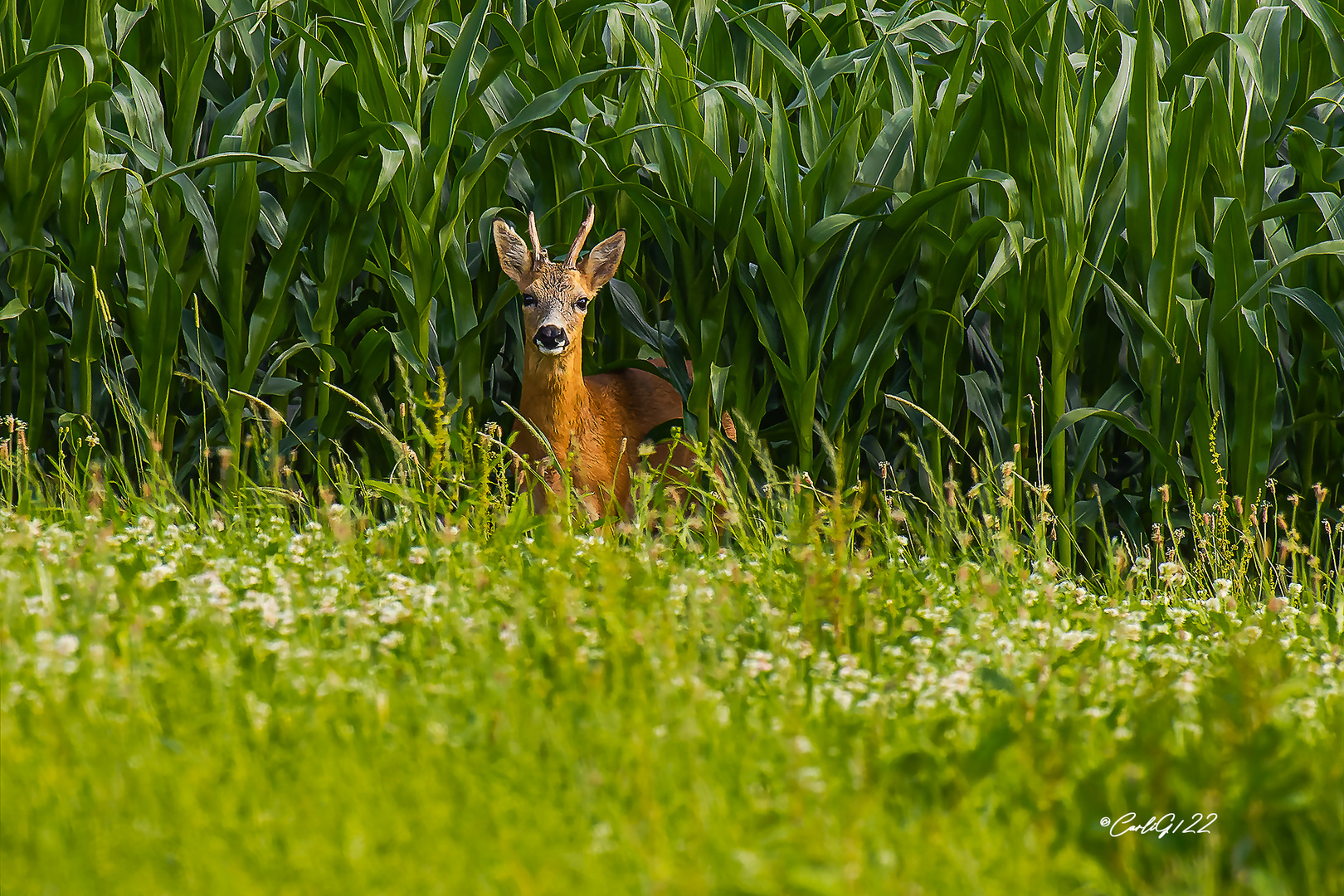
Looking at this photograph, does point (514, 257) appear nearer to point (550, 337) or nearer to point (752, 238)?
point (550, 337)

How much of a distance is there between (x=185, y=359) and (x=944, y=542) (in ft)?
9.08

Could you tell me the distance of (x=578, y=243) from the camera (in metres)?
4.22

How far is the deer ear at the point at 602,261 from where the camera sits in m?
4.19

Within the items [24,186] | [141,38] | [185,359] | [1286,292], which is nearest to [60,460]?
[185,359]

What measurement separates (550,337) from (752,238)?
750 millimetres

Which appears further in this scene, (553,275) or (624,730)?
(553,275)

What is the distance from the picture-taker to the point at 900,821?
1937mm

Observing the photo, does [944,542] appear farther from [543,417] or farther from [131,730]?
[131,730]

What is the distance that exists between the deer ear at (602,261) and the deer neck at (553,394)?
0.28 meters

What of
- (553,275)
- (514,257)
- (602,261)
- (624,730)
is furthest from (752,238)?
(624,730)

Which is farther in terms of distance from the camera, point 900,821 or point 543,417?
point 543,417

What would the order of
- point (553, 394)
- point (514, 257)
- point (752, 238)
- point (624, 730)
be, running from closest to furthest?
1. point (624, 730)
2. point (752, 238)
3. point (514, 257)
4. point (553, 394)

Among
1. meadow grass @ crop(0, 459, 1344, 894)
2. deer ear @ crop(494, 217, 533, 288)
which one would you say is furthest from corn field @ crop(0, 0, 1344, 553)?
meadow grass @ crop(0, 459, 1344, 894)

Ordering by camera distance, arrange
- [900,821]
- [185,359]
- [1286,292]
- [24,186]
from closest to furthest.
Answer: [900,821], [1286,292], [24,186], [185,359]
